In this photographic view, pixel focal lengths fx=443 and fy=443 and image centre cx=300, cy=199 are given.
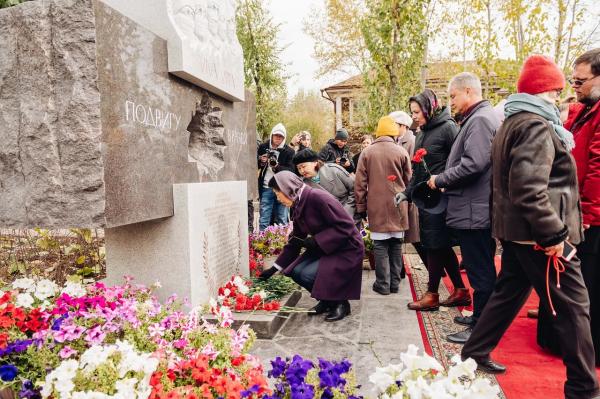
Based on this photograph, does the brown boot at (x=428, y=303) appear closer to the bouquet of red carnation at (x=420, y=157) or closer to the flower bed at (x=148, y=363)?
the bouquet of red carnation at (x=420, y=157)

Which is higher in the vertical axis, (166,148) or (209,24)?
(209,24)

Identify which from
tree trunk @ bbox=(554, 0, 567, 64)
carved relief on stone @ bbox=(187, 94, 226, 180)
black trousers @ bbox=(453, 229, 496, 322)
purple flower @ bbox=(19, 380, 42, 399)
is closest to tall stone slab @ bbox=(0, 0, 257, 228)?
purple flower @ bbox=(19, 380, 42, 399)

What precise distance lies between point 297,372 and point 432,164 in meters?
3.10

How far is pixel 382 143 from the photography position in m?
5.04

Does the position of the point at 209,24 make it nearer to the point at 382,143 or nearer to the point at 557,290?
the point at 382,143

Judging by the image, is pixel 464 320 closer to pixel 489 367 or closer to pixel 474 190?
pixel 489 367

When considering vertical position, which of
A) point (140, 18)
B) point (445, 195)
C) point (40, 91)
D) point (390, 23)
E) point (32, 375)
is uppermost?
point (390, 23)

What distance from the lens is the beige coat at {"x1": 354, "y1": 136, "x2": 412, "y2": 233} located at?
16.1 ft

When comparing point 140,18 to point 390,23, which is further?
point 390,23

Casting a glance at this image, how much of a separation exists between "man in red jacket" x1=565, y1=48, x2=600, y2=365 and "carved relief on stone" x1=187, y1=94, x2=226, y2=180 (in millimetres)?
3095

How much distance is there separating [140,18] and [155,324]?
2.56m

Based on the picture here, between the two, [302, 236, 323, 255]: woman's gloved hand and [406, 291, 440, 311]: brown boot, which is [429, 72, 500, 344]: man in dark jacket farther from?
[302, 236, 323, 255]: woman's gloved hand

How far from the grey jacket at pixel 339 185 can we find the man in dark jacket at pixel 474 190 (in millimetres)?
2325

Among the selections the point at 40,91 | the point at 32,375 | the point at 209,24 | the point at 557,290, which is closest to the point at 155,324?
the point at 32,375
